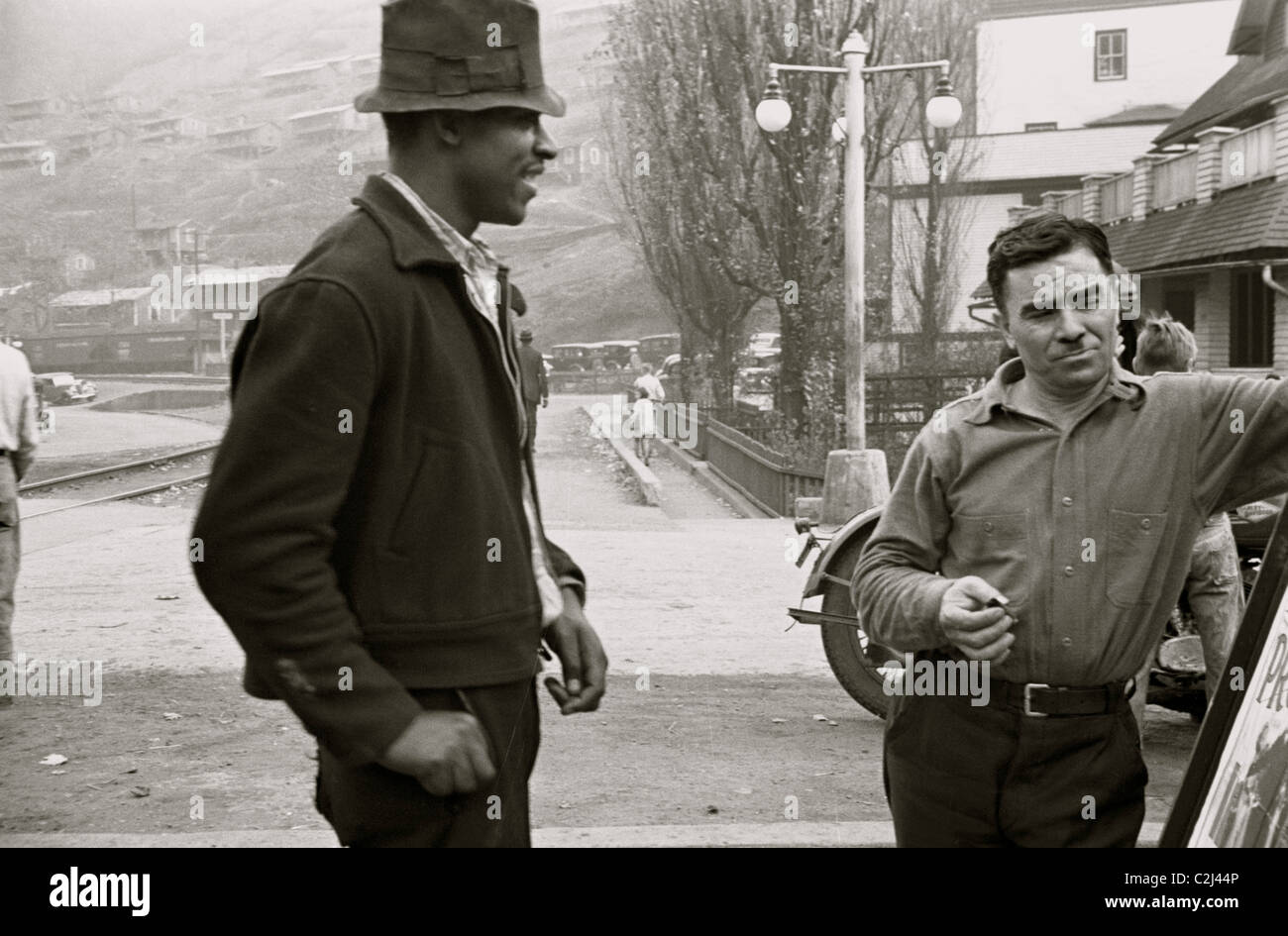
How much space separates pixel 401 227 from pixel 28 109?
11750cm

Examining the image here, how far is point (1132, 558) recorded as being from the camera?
108 inches

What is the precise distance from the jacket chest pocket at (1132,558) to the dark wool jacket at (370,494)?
106 centimetres

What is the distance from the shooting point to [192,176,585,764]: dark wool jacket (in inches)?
80.1

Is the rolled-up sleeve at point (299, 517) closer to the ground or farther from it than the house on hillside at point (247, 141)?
closer to the ground

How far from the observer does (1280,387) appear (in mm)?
2656

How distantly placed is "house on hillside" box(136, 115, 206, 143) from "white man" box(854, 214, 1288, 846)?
137m

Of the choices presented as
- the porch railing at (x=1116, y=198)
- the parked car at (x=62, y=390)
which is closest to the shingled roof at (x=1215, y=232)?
the porch railing at (x=1116, y=198)

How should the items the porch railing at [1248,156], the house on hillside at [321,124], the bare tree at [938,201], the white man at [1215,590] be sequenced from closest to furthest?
the white man at [1215,590], the porch railing at [1248,156], the bare tree at [938,201], the house on hillside at [321,124]

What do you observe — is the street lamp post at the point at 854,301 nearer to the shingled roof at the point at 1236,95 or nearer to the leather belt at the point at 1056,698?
the shingled roof at the point at 1236,95

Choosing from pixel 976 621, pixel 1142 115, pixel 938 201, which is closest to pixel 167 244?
pixel 1142 115

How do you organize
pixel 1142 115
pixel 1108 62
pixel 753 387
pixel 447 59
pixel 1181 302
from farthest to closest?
pixel 1108 62, pixel 1142 115, pixel 753 387, pixel 1181 302, pixel 447 59

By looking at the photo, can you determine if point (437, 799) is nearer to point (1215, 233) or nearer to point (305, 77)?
point (1215, 233)

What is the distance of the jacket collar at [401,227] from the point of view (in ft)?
7.13
